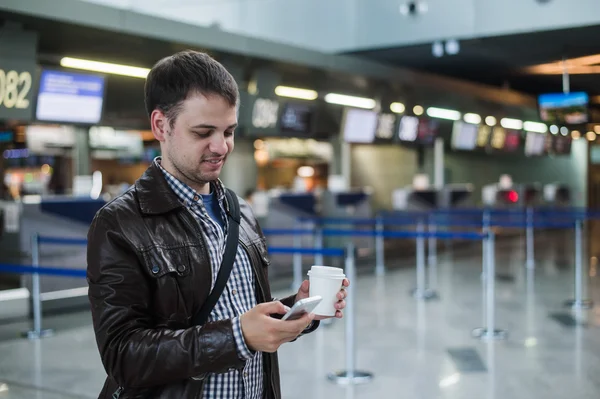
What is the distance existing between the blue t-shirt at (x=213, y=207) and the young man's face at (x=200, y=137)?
0.10m

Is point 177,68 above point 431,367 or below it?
above

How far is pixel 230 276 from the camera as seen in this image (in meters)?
1.60

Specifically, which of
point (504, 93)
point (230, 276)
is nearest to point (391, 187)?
point (504, 93)

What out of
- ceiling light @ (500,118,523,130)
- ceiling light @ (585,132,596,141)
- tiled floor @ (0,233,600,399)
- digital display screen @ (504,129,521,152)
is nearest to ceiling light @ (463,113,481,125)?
Answer: digital display screen @ (504,129,521,152)

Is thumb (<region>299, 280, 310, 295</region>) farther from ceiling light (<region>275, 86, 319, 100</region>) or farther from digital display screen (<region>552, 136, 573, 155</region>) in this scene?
digital display screen (<region>552, 136, 573, 155</region>)

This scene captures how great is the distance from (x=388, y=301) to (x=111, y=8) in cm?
460

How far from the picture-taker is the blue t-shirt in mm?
1671

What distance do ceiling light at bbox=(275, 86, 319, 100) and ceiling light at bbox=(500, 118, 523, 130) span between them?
23.9 ft

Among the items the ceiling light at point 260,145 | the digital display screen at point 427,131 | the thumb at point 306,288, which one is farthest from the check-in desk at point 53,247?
the ceiling light at point 260,145

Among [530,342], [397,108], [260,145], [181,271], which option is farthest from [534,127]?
[181,271]

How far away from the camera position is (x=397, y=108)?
46.3 ft

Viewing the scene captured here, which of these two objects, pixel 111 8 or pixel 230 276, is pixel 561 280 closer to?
pixel 111 8

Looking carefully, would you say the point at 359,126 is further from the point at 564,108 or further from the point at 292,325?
the point at 292,325

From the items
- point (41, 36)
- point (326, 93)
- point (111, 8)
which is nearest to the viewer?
point (111, 8)
